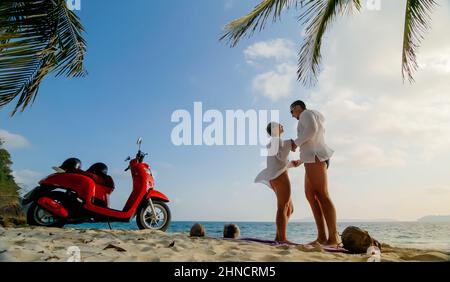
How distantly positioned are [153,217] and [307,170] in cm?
231

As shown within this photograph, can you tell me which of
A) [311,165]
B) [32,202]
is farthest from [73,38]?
[311,165]

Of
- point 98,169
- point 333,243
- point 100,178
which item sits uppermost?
point 98,169

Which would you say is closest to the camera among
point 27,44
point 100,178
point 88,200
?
point 27,44

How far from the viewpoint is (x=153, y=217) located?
4.75 m

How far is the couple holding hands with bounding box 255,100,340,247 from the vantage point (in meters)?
3.26

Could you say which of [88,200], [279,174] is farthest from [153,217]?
[279,174]

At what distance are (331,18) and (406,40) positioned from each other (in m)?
1.05

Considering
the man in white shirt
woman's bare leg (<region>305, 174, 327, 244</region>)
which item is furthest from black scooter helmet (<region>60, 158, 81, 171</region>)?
woman's bare leg (<region>305, 174, 327, 244</region>)

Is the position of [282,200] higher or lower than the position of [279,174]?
lower

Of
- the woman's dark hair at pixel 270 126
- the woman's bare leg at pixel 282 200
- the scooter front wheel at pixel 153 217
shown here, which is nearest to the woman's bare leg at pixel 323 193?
the woman's bare leg at pixel 282 200

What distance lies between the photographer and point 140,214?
15.4 feet

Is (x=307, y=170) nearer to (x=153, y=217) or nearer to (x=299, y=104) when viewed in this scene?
(x=299, y=104)

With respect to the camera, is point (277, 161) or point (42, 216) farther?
point (42, 216)
